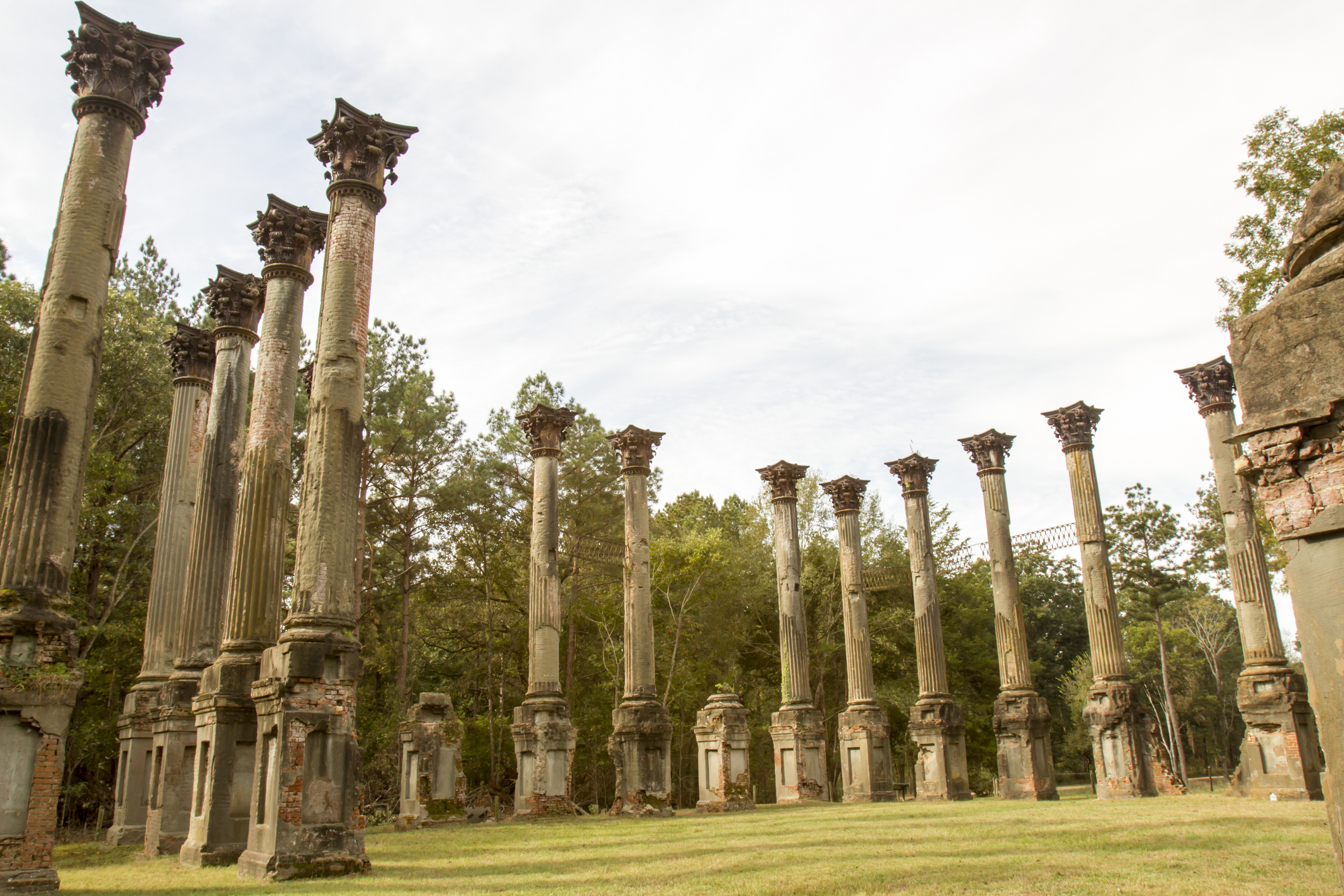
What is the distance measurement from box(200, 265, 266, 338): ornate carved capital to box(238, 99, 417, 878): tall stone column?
475 centimetres

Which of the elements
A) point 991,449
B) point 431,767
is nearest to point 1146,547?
point 991,449

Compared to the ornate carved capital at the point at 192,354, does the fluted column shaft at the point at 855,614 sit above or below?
below

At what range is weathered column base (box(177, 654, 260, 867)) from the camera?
1206 centimetres

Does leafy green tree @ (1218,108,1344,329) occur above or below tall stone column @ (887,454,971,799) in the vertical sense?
above

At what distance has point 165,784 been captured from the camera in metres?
14.9

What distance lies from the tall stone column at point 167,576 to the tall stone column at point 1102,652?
21502 mm

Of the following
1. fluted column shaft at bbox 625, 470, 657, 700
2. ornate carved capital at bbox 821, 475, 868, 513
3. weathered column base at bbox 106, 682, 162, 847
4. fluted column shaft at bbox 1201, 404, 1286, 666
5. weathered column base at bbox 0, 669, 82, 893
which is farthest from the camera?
ornate carved capital at bbox 821, 475, 868, 513

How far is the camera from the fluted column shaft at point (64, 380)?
10695 mm

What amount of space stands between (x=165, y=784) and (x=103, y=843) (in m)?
5.03

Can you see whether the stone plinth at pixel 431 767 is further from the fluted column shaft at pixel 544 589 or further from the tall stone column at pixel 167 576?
the tall stone column at pixel 167 576

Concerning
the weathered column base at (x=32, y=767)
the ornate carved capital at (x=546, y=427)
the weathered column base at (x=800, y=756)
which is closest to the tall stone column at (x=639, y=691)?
the ornate carved capital at (x=546, y=427)

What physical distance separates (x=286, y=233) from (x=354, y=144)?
7.87 feet

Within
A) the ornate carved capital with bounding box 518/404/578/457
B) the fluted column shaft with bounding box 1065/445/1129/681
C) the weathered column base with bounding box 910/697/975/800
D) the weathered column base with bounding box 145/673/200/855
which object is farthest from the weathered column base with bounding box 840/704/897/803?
the weathered column base with bounding box 145/673/200/855

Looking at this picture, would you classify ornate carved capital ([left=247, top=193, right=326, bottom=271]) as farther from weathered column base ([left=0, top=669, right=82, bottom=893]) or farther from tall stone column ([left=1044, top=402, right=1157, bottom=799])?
tall stone column ([left=1044, top=402, right=1157, bottom=799])
